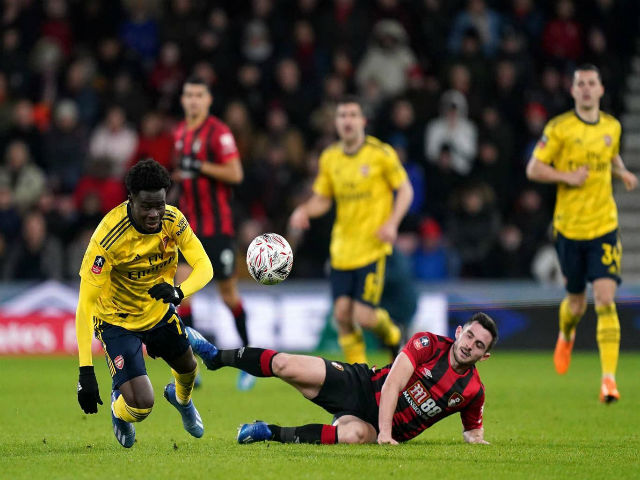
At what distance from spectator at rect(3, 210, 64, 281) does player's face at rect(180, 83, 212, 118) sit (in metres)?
5.14

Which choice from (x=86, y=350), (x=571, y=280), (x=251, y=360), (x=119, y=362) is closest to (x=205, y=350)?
Answer: (x=251, y=360)

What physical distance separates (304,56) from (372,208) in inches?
276

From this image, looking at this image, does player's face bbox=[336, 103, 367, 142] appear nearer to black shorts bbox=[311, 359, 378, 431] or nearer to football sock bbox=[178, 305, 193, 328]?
football sock bbox=[178, 305, 193, 328]

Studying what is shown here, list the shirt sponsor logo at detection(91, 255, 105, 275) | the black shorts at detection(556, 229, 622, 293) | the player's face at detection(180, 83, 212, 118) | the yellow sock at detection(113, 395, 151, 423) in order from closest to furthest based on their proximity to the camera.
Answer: the shirt sponsor logo at detection(91, 255, 105, 275) → the yellow sock at detection(113, 395, 151, 423) → the black shorts at detection(556, 229, 622, 293) → the player's face at detection(180, 83, 212, 118)

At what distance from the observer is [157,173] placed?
686 cm

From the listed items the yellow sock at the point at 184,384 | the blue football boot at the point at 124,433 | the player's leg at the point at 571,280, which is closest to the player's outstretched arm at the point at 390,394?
the yellow sock at the point at 184,384

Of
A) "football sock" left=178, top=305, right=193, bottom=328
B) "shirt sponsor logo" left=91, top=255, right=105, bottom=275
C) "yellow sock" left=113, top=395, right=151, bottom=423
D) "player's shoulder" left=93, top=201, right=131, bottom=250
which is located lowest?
"yellow sock" left=113, top=395, right=151, bottom=423

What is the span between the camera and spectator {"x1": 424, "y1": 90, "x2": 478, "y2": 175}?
16.3m

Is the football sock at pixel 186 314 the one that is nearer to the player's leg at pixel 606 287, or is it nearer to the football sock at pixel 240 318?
the football sock at pixel 240 318

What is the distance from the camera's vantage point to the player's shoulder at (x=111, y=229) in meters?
7.02

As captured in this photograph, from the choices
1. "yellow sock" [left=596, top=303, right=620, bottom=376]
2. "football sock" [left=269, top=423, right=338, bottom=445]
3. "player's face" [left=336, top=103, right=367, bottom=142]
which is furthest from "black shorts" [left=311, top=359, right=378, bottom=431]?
"player's face" [left=336, top=103, right=367, bottom=142]

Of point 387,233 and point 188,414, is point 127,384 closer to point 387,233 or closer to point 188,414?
point 188,414

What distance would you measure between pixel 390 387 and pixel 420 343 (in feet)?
1.27

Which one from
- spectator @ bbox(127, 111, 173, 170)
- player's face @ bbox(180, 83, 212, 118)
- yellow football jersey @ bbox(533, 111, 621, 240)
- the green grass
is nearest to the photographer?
the green grass
